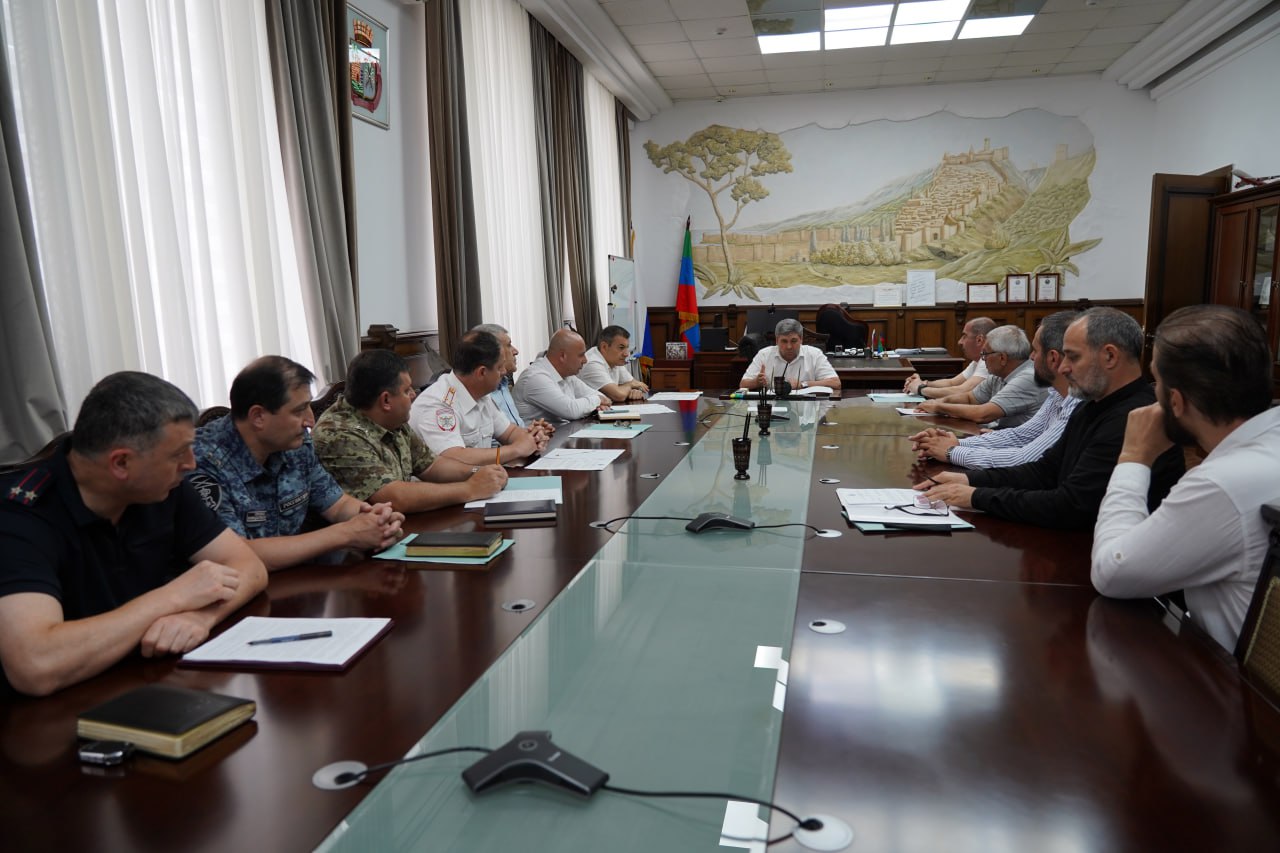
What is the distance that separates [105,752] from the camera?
109 centimetres

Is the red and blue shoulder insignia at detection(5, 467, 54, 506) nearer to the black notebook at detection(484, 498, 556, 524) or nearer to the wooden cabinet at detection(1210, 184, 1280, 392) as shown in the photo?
the black notebook at detection(484, 498, 556, 524)

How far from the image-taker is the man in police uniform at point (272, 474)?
79.0 inches

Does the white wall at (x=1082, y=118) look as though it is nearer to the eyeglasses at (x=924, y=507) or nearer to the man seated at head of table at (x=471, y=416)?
the man seated at head of table at (x=471, y=416)

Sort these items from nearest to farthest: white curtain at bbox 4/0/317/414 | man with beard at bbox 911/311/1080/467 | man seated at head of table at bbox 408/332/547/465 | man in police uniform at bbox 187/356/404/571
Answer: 1. man in police uniform at bbox 187/356/404/571
2. white curtain at bbox 4/0/317/414
3. man with beard at bbox 911/311/1080/467
4. man seated at head of table at bbox 408/332/547/465

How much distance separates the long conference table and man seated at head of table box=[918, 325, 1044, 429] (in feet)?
7.65

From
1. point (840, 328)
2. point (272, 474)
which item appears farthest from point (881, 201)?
point (272, 474)

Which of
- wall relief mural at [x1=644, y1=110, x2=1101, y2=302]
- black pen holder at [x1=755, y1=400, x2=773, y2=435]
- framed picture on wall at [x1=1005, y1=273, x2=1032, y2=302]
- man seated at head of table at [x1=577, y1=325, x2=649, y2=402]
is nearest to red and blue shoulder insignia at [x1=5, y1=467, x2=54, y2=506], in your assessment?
black pen holder at [x1=755, y1=400, x2=773, y2=435]

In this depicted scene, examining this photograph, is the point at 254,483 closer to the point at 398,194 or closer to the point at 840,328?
the point at 398,194

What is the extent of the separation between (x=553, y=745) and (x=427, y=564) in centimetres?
93

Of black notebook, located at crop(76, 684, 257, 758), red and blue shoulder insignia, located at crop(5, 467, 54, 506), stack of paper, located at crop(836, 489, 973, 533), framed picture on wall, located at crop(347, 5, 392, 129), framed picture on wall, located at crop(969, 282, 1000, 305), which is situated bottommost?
stack of paper, located at crop(836, 489, 973, 533)

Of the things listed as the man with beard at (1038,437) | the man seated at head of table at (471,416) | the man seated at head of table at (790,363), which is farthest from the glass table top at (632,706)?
the man seated at head of table at (790,363)

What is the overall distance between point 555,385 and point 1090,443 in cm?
293

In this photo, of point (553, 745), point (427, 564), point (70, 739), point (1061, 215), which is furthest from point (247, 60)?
point (1061, 215)

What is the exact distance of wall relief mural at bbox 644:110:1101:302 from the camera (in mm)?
8719
